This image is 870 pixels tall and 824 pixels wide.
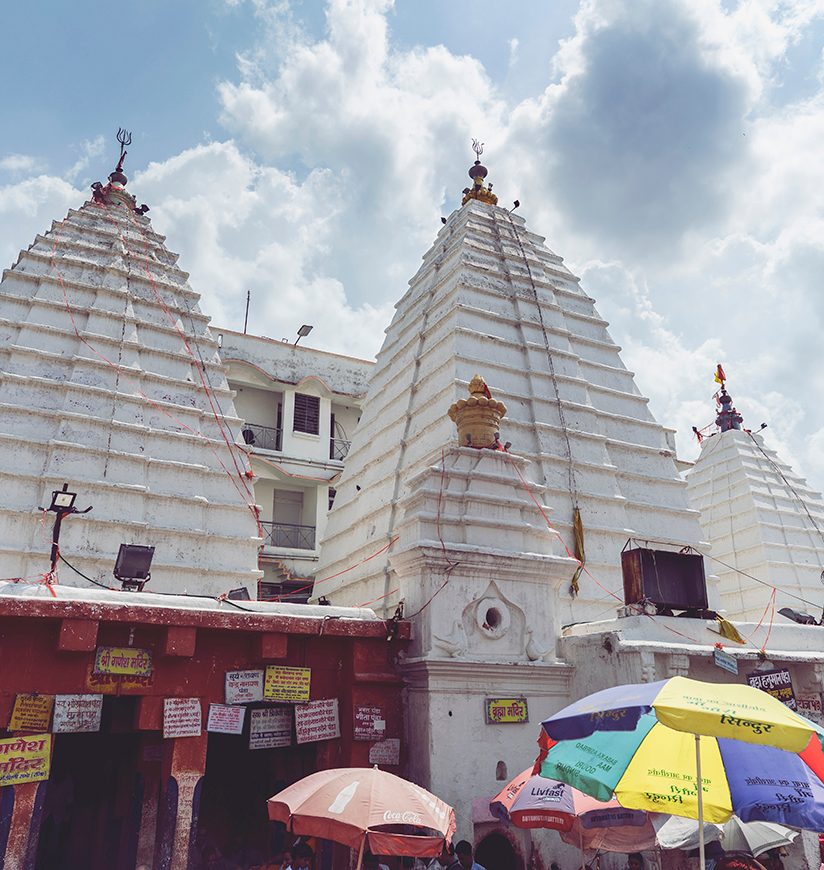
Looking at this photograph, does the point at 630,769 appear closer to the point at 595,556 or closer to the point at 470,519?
the point at 470,519

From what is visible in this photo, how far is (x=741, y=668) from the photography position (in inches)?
414

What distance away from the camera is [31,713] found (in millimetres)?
8125

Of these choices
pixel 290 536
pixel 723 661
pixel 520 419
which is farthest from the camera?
pixel 290 536

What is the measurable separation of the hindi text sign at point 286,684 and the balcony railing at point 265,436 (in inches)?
565

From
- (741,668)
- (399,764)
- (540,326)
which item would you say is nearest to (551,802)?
(399,764)

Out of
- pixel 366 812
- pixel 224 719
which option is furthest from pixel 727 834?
pixel 224 719

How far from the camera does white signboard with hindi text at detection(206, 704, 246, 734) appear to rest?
8.78 meters

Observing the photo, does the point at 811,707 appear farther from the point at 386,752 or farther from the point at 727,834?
the point at 386,752

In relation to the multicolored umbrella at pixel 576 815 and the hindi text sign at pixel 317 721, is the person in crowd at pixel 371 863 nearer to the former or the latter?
the hindi text sign at pixel 317 721

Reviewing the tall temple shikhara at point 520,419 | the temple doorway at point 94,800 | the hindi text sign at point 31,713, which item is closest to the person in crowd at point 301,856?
the hindi text sign at point 31,713

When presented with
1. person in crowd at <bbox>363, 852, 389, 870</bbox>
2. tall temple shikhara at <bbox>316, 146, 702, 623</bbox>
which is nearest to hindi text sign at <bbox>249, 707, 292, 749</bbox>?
person in crowd at <bbox>363, 852, 389, 870</bbox>

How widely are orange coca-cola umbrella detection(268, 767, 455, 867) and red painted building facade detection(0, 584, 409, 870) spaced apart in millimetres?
2470

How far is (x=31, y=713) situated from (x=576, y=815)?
19.1 ft

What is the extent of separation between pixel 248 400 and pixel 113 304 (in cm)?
826
